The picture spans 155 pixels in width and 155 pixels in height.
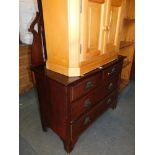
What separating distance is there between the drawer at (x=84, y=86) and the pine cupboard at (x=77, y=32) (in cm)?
9

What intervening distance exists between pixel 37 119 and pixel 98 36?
53.5 inches

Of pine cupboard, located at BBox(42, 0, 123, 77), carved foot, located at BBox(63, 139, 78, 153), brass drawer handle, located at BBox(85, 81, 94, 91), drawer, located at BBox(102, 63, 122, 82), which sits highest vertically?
pine cupboard, located at BBox(42, 0, 123, 77)

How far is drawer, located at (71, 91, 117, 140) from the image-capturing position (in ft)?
4.90

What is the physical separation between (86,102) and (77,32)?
69 cm

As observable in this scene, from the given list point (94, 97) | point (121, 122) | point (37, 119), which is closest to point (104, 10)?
point (94, 97)

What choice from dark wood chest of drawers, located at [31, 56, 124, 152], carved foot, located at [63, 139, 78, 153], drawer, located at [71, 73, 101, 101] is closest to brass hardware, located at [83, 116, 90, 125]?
dark wood chest of drawers, located at [31, 56, 124, 152]

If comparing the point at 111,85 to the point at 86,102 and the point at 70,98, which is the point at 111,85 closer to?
the point at 86,102

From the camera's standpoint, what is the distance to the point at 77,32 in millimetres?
1208

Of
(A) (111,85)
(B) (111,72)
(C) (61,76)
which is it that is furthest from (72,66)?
(A) (111,85)

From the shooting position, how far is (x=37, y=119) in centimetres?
204

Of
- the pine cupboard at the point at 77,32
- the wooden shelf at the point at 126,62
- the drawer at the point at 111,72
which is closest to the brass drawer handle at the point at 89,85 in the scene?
the pine cupboard at the point at 77,32

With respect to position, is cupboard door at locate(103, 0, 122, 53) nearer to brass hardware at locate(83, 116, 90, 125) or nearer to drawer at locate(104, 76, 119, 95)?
drawer at locate(104, 76, 119, 95)

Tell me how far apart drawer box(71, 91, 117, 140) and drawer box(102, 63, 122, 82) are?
11.3 inches
